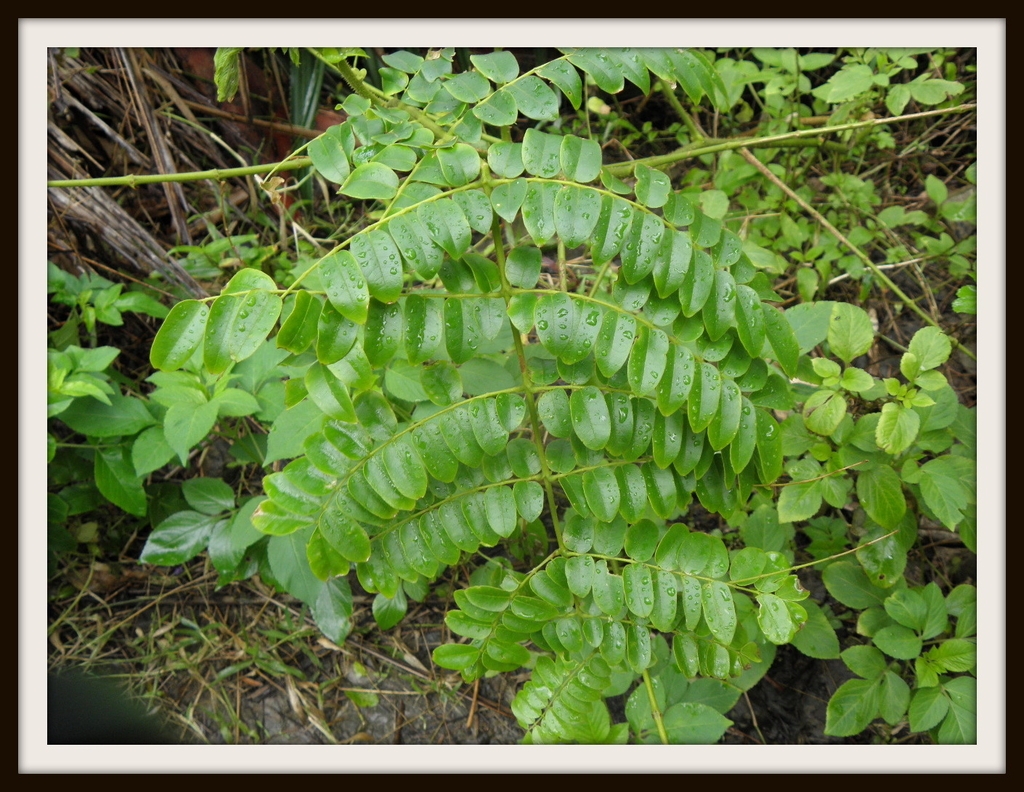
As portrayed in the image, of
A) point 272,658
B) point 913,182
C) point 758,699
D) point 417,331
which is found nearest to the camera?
point 417,331

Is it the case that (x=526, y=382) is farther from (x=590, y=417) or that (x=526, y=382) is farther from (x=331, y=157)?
(x=331, y=157)

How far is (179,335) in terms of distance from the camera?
130 cm

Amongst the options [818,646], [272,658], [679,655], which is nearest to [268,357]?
[272,658]

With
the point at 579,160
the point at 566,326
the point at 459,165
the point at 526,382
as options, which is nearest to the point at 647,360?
the point at 566,326

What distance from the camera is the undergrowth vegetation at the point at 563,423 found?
54.7 inches

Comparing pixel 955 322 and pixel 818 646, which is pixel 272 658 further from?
pixel 955 322

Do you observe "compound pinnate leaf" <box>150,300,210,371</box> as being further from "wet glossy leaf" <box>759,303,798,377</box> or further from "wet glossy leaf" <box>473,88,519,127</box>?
"wet glossy leaf" <box>759,303,798,377</box>

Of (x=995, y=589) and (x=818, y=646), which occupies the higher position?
(x=995, y=589)

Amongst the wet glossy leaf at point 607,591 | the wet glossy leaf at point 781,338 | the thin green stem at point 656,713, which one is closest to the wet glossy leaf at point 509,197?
the wet glossy leaf at point 781,338

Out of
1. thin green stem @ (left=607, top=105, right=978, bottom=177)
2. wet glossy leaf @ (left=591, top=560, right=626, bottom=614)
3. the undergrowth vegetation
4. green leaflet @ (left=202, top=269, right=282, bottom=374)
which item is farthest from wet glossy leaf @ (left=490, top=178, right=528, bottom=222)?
wet glossy leaf @ (left=591, top=560, right=626, bottom=614)

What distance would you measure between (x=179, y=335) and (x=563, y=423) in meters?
0.76

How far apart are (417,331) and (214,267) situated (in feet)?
5.81

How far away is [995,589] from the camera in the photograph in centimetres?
178

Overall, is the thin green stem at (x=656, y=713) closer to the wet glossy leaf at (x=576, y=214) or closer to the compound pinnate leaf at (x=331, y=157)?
the wet glossy leaf at (x=576, y=214)
